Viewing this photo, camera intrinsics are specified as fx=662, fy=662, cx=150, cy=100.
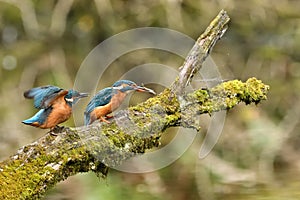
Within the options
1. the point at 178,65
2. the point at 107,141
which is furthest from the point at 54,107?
the point at 178,65

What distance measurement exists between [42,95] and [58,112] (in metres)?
0.08

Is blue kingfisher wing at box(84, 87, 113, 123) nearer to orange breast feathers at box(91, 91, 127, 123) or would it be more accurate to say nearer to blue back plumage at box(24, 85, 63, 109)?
orange breast feathers at box(91, 91, 127, 123)

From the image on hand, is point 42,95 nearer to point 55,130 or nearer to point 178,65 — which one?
point 55,130

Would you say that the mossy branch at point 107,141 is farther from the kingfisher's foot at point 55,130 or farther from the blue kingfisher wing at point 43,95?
the blue kingfisher wing at point 43,95

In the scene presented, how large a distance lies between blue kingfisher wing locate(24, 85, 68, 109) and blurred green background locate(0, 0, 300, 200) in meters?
2.56

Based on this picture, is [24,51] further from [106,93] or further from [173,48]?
[106,93]

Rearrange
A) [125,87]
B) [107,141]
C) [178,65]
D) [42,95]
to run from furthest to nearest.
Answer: [178,65]
[107,141]
[125,87]
[42,95]

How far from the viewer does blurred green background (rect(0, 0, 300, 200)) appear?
14.4ft

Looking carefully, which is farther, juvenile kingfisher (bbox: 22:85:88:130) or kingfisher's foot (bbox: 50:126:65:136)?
kingfisher's foot (bbox: 50:126:65:136)

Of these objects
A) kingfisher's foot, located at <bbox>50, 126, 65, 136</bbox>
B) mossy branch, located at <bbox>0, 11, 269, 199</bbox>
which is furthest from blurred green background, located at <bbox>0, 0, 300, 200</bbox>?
kingfisher's foot, located at <bbox>50, 126, 65, 136</bbox>

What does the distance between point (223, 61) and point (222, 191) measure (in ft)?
3.74

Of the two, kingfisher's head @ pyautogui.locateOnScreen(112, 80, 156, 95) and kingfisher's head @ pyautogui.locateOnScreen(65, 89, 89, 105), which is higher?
kingfisher's head @ pyautogui.locateOnScreen(112, 80, 156, 95)

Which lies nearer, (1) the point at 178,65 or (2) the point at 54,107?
(2) the point at 54,107

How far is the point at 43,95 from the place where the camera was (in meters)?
1.50
